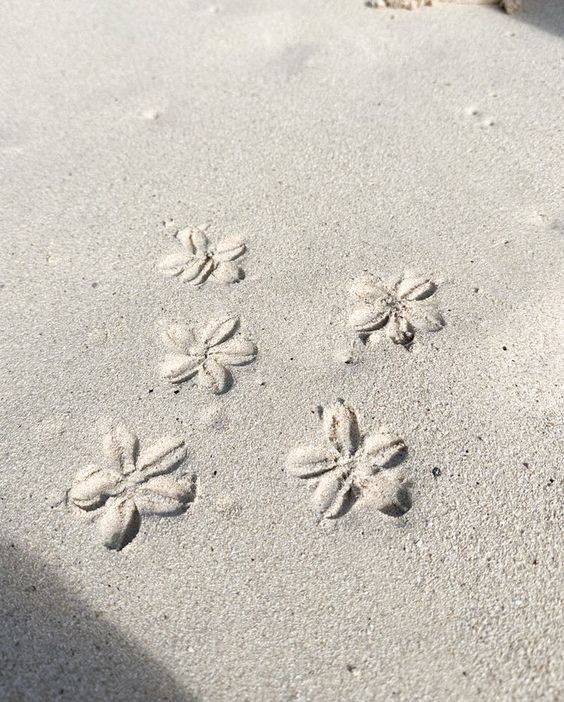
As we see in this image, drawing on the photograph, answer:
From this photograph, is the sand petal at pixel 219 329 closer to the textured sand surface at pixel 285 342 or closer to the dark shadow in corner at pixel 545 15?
the textured sand surface at pixel 285 342

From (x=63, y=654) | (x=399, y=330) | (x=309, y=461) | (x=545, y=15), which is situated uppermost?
(x=545, y=15)

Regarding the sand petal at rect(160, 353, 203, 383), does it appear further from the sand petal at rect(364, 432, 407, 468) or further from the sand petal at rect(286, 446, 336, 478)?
the sand petal at rect(364, 432, 407, 468)

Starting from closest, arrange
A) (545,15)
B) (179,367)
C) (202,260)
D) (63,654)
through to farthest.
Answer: (63,654) → (179,367) → (202,260) → (545,15)

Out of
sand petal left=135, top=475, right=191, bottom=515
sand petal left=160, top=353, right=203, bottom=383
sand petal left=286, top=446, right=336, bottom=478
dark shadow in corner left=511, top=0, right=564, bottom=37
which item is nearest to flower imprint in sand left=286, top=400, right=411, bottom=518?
sand petal left=286, top=446, right=336, bottom=478

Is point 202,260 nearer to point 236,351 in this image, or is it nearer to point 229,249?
point 229,249

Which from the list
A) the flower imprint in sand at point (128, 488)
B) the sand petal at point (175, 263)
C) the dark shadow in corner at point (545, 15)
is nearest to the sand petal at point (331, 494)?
the flower imprint in sand at point (128, 488)

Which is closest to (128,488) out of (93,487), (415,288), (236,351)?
(93,487)
